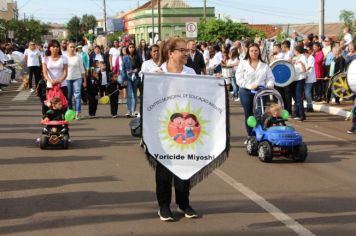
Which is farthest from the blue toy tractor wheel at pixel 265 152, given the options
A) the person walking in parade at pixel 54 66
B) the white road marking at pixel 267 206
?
the person walking in parade at pixel 54 66

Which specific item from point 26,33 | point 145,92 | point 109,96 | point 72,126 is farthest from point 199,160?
point 26,33

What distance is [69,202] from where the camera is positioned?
6746mm

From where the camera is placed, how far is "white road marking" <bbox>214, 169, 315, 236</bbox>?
5758mm

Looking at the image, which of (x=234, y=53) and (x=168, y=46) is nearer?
(x=168, y=46)

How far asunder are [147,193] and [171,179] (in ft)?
4.25

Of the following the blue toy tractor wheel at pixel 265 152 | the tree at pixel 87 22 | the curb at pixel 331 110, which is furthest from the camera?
the tree at pixel 87 22

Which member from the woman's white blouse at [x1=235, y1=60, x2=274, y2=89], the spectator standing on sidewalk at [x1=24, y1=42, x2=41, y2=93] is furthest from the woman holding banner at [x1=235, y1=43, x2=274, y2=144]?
the spectator standing on sidewalk at [x1=24, y1=42, x2=41, y2=93]

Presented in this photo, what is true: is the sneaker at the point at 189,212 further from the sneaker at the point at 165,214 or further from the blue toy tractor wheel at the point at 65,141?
the blue toy tractor wheel at the point at 65,141

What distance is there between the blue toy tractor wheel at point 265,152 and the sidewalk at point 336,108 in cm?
628

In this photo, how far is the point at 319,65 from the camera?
17.7 meters

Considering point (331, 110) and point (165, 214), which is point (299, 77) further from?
point (165, 214)

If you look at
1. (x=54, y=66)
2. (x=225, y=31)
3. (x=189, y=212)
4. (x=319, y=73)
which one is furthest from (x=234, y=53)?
(x=225, y=31)

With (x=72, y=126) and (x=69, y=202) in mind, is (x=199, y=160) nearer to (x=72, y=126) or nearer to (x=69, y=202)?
(x=69, y=202)

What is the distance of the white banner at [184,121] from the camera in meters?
5.77
